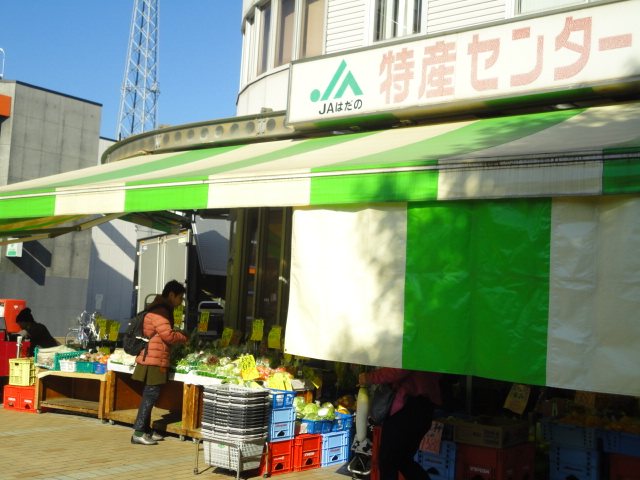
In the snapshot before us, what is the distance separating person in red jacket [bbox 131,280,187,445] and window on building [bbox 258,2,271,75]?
5342 mm

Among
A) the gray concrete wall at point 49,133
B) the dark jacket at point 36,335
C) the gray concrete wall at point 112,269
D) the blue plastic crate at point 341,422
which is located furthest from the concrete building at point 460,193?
the gray concrete wall at point 112,269

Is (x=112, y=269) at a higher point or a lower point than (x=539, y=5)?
lower

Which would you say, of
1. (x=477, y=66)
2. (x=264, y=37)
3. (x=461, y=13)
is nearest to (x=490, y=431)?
(x=477, y=66)

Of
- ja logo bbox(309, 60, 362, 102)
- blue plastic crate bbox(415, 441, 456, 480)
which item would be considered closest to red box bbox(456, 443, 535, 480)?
blue plastic crate bbox(415, 441, 456, 480)

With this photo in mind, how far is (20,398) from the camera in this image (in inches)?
445

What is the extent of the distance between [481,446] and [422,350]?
147 centimetres

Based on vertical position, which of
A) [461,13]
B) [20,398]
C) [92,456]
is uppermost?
[461,13]

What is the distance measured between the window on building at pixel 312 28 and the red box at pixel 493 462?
6.93 metres

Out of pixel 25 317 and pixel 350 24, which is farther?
pixel 25 317

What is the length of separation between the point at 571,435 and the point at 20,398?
26.1 feet

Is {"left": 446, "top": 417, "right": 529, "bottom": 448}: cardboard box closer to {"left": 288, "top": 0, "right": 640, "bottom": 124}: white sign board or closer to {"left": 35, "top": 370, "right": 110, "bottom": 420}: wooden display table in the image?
{"left": 288, "top": 0, "right": 640, "bottom": 124}: white sign board

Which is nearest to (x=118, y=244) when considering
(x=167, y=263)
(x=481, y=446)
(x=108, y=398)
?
(x=167, y=263)

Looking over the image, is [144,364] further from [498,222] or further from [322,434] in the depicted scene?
[498,222]

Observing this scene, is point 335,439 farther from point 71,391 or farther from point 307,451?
point 71,391
